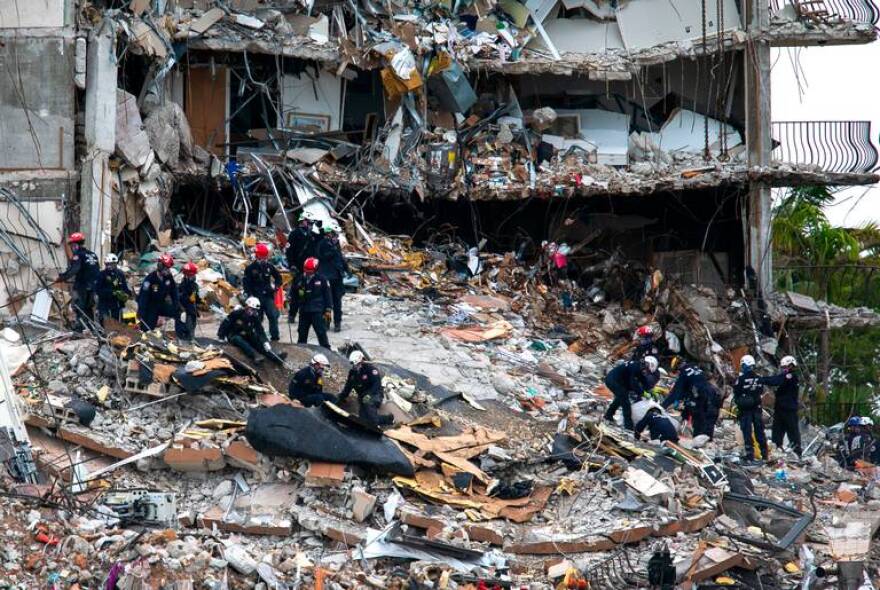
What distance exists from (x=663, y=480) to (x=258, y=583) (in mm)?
4588

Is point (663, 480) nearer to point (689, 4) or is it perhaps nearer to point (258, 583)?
point (258, 583)

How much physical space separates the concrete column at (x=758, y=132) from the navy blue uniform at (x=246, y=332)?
11596 millimetres

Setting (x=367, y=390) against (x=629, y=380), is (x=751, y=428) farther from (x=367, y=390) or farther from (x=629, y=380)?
(x=367, y=390)

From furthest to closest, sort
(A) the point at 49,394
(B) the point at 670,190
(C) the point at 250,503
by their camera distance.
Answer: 1. (B) the point at 670,190
2. (A) the point at 49,394
3. (C) the point at 250,503

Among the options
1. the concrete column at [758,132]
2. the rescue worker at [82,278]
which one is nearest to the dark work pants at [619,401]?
the rescue worker at [82,278]

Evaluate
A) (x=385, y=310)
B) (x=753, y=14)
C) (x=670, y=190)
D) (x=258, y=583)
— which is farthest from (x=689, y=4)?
(x=258, y=583)

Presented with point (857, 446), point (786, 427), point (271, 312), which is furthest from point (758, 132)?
point (271, 312)

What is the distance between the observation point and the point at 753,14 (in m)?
28.2

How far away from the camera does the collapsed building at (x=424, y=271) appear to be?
1642 cm

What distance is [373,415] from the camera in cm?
1766

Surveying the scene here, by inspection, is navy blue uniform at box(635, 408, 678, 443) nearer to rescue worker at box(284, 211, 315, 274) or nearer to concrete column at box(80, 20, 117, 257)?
rescue worker at box(284, 211, 315, 274)

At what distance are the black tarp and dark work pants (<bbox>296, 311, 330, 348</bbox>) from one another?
3.14m

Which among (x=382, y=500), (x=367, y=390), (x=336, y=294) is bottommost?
(x=382, y=500)

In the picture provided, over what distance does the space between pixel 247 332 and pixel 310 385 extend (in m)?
1.43
